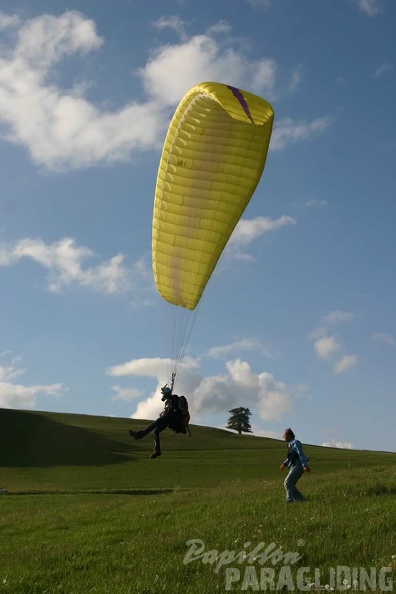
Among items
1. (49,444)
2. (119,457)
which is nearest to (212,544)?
(119,457)

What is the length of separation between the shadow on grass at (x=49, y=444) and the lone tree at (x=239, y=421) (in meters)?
36.1

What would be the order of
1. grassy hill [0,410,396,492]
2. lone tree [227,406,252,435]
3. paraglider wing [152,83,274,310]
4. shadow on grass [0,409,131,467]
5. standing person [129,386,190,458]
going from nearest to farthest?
standing person [129,386,190,458] → paraglider wing [152,83,274,310] → grassy hill [0,410,396,492] → shadow on grass [0,409,131,467] → lone tree [227,406,252,435]

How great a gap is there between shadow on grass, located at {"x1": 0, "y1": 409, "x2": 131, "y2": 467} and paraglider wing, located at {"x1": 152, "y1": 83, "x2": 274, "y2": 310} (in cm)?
4398

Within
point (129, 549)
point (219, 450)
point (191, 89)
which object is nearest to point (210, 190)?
point (191, 89)

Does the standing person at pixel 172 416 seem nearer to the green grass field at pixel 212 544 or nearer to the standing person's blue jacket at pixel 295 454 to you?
the green grass field at pixel 212 544

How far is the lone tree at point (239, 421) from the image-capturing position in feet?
362

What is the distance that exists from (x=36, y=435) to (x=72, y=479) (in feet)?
89.0

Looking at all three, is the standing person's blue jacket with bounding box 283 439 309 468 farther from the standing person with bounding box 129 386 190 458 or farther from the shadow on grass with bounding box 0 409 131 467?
the shadow on grass with bounding box 0 409 131 467

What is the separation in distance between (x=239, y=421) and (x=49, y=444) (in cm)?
4772

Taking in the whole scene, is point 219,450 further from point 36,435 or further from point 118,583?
point 118,583

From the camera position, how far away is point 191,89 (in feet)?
54.3

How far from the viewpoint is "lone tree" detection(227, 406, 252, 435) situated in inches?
4345

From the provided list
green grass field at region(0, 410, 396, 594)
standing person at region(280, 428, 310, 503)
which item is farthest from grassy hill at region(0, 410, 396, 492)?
standing person at region(280, 428, 310, 503)

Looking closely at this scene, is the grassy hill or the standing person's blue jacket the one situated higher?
the standing person's blue jacket
